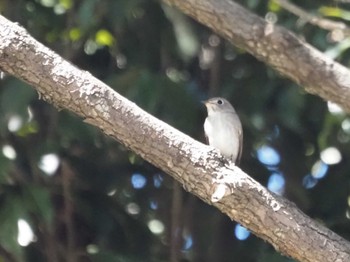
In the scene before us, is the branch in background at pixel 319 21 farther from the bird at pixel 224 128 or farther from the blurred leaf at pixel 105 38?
the blurred leaf at pixel 105 38

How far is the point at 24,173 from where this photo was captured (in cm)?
643

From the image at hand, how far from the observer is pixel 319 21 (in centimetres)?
590

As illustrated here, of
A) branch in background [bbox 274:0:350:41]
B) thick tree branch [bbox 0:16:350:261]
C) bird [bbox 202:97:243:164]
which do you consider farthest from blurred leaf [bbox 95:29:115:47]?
thick tree branch [bbox 0:16:350:261]

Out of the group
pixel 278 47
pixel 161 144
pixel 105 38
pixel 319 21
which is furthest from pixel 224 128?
pixel 161 144

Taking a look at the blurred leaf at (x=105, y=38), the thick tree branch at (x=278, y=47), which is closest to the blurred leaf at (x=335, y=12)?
the thick tree branch at (x=278, y=47)

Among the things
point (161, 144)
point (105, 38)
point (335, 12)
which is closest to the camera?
point (161, 144)

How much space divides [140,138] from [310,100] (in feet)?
7.00

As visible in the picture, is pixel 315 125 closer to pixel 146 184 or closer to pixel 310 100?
pixel 310 100

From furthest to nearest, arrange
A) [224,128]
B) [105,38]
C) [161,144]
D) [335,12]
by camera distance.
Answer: [105,38]
[224,128]
[335,12]
[161,144]

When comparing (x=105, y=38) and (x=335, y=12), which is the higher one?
(x=105, y=38)

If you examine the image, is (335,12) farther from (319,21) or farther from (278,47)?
(278,47)

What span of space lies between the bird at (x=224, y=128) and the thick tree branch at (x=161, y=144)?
181 cm

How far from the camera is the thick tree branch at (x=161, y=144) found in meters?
4.73

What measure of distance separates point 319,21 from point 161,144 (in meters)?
1.50
